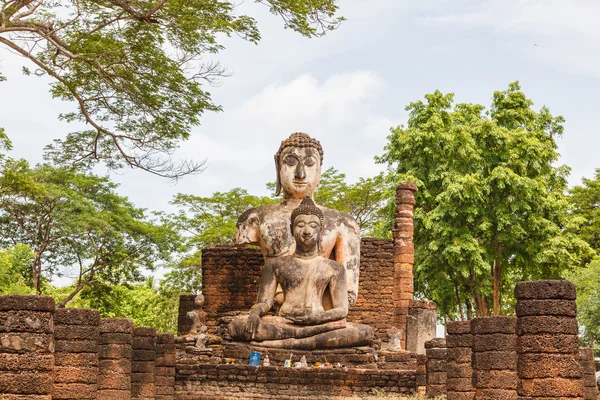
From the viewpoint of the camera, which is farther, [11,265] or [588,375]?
[11,265]

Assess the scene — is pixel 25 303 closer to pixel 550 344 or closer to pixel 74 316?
pixel 74 316

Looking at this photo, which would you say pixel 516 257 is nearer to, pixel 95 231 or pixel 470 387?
pixel 95 231

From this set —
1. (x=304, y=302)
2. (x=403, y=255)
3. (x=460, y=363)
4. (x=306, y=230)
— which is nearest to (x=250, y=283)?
(x=403, y=255)

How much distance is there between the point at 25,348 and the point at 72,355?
1.36m

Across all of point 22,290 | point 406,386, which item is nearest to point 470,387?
point 406,386

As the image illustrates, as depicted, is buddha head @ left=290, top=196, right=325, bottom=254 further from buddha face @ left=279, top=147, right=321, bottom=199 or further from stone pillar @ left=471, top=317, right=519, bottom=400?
stone pillar @ left=471, top=317, right=519, bottom=400

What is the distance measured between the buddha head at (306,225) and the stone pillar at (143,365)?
4259 millimetres

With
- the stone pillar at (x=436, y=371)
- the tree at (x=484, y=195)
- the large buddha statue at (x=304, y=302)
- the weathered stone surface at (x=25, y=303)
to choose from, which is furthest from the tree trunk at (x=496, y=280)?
the weathered stone surface at (x=25, y=303)

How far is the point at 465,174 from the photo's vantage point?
86.0 ft

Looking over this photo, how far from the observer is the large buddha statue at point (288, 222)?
16.9 meters

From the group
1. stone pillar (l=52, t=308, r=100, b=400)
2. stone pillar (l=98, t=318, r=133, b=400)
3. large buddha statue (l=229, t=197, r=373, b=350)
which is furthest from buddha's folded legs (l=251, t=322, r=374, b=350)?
stone pillar (l=52, t=308, r=100, b=400)

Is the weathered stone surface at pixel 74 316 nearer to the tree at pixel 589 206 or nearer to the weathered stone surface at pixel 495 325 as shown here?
the weathered stone surface at pixel 495 325

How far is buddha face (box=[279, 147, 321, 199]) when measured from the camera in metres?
16.9

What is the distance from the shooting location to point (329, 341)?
48.9 feet
